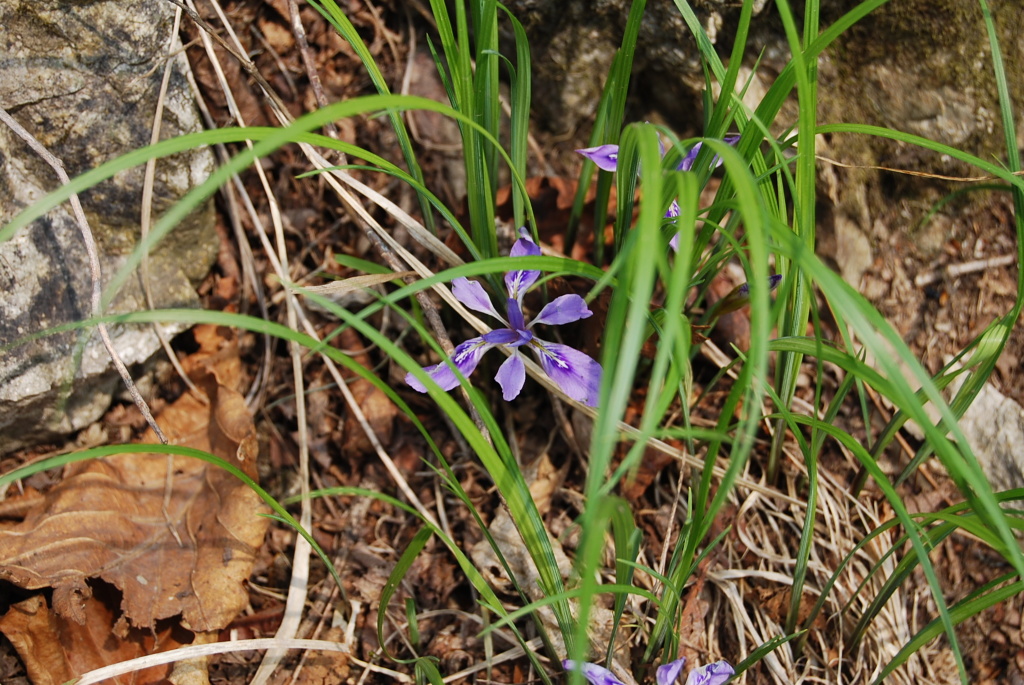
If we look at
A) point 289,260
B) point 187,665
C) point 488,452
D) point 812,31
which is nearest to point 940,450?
point 488,452

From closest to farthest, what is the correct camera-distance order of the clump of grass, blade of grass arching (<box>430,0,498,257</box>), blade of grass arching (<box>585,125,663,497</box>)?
blade of grass arching (<box>585,125,663,497</box>)
the clump of grass
blade of grass arching (<box>430,0,498,257</box>)

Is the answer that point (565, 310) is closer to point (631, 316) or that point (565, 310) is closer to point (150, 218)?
point (631, 316)

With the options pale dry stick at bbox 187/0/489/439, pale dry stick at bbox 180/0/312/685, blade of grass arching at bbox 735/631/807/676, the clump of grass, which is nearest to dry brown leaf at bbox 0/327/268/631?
pale dry stick at bbox 180/0/312/685

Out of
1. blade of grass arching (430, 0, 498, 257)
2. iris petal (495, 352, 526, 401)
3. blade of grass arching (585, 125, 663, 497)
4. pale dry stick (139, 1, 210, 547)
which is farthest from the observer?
pale dry stick (139, 1, 210, 547)

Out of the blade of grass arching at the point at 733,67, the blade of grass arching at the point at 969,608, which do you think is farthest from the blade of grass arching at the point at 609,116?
the blade of grass arching at the point at 969,608

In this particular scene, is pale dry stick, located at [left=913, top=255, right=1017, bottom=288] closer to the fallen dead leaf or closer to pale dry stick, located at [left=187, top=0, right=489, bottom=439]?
pale dry stick, located at [left=187, top=0, right=489, bottom=439]

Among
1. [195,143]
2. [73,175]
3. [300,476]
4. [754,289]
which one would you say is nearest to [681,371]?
[754,289]
